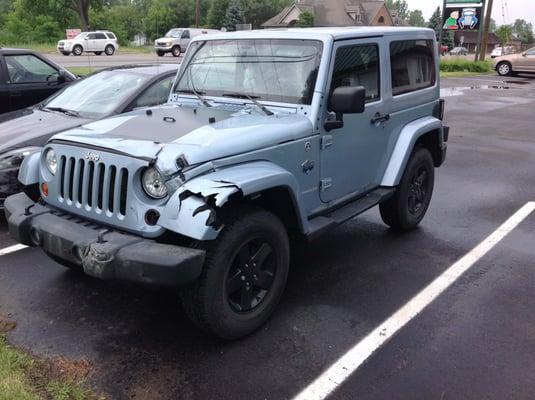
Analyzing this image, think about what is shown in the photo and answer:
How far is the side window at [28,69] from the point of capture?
26.4 ft

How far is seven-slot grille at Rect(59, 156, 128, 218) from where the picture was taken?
315cm

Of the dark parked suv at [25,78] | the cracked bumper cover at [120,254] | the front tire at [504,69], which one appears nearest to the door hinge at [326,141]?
the cracked bumper cover at [120,254]

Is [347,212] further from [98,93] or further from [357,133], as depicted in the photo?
[98,93]

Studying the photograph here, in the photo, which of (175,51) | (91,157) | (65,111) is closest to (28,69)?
(65,111)

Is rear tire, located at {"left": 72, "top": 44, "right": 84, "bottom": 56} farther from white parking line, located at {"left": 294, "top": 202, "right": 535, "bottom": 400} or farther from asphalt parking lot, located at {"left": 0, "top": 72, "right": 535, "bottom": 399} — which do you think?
white parking line, located at {"left": 294, "top": 202, "right": 535, "bottom": 400}

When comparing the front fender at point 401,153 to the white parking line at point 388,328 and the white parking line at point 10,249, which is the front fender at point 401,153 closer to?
the white parking line at point 388,328

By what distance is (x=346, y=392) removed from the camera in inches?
117

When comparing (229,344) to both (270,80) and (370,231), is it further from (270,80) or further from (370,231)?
(370,231)

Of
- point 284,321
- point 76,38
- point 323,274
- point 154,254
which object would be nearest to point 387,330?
point 284,321

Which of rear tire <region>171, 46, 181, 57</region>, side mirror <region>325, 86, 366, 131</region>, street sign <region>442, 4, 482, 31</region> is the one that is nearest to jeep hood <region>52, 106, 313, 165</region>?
side mirror <region>325, 86, 366, 131</region>

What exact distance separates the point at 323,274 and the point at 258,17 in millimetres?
81271

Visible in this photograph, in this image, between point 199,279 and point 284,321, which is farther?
point 284,321

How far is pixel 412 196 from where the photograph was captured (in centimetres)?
536

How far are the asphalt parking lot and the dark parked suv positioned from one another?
10.8ft
